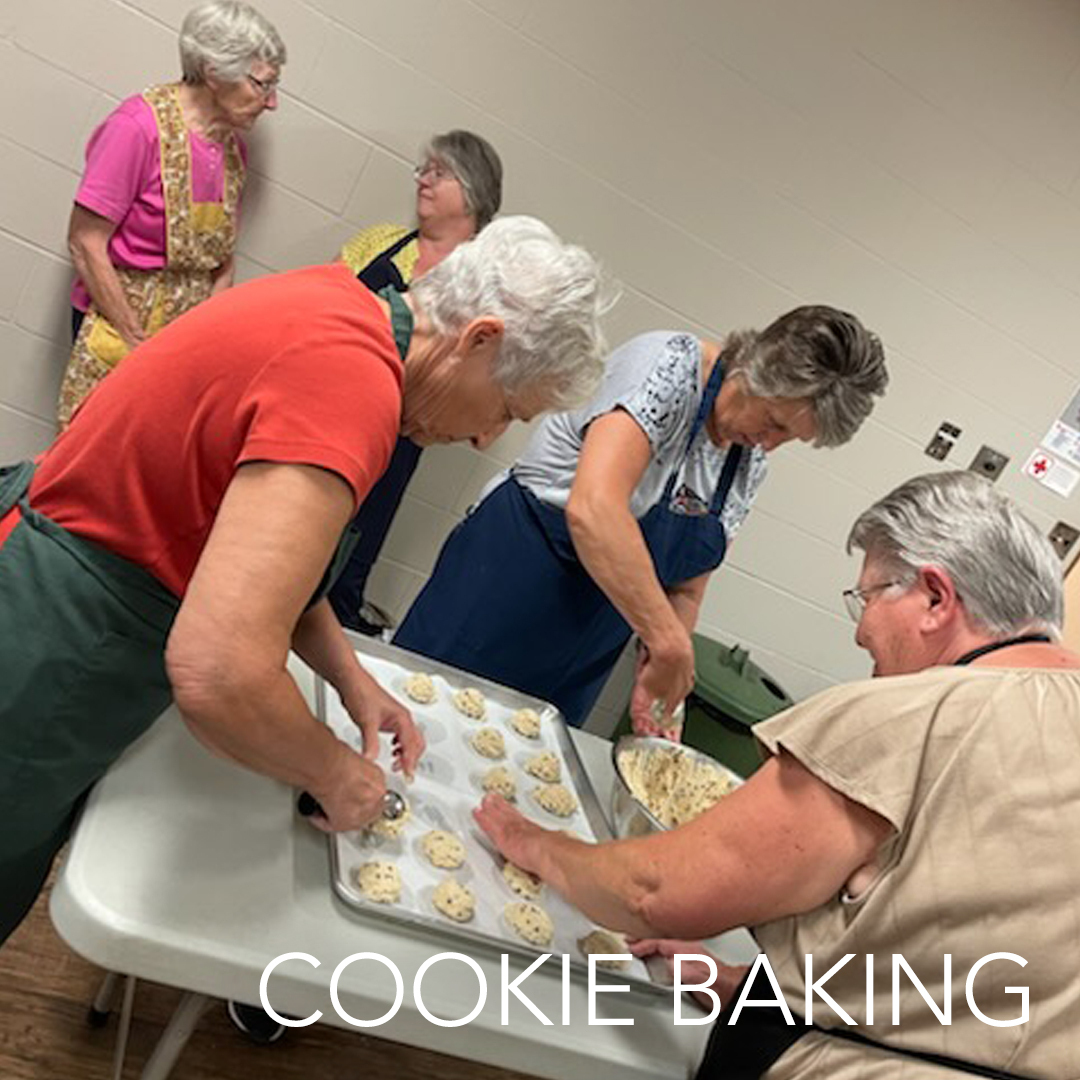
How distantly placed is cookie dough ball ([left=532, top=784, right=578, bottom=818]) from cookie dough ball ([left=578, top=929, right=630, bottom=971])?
224 mm

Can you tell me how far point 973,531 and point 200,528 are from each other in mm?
848

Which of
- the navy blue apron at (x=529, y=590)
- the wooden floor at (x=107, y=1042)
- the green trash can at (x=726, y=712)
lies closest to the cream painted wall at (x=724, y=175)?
the green trash can at (x=726, y=712)

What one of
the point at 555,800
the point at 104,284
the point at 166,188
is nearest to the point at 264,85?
the point at 166,188

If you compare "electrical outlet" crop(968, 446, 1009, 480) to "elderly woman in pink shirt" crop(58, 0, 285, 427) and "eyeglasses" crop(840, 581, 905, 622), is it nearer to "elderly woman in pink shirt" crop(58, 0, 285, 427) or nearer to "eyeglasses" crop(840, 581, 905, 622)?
"eyeglasses" crop(840, 581, 905, 622)

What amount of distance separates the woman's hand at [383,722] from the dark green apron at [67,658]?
263 millimetres

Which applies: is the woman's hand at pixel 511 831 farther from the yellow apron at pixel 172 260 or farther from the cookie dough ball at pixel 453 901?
the yellow apron at pixel 172 260

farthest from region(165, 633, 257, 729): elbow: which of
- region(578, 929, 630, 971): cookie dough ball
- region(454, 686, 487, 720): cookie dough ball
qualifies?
region(454, 686, 487, 720): cookie dough ball

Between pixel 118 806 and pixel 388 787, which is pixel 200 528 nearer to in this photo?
pixel 118 806

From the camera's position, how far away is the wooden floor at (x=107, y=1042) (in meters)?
1.62

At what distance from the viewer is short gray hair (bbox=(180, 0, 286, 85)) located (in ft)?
7.50

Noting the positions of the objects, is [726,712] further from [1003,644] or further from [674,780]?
[1003,644]

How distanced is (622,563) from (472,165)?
4.38ft

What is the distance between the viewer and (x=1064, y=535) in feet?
11.5

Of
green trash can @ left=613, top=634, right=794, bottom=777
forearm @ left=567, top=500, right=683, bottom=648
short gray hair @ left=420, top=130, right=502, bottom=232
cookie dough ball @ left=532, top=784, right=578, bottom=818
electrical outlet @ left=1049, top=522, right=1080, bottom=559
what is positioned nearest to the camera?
cookie dough ball @ left=532, top=784, right=578, bottom=818
